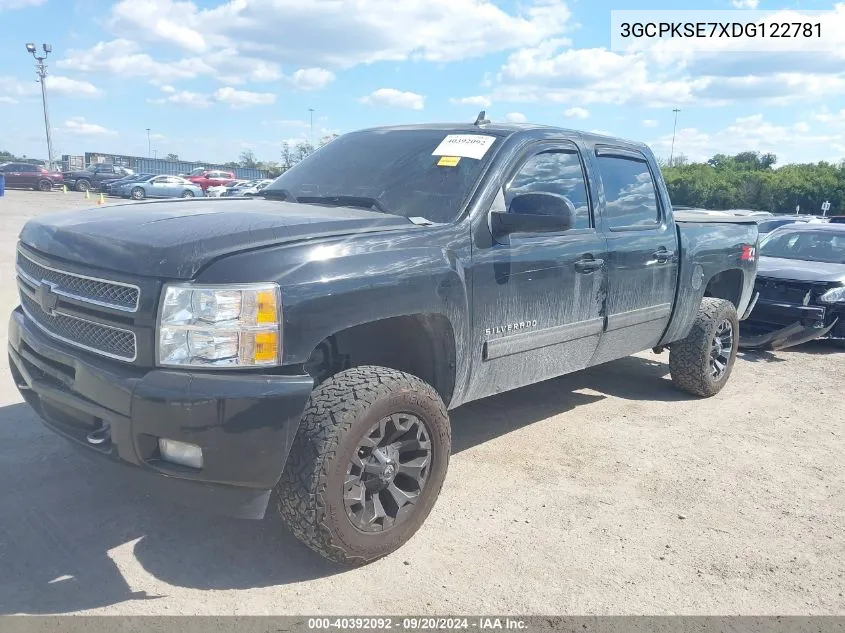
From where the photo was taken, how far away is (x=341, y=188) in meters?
4.10

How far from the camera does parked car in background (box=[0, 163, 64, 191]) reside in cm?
3909

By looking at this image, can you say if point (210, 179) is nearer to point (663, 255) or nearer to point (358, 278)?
point (663, 255)

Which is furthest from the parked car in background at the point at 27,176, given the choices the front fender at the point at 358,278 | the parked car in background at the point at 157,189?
the front fender at the point at 358,278

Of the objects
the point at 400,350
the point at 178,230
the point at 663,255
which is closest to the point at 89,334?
the point at 178,230

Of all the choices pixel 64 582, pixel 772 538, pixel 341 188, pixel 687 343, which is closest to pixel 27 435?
pixel 64 582

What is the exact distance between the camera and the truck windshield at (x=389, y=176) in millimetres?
3723

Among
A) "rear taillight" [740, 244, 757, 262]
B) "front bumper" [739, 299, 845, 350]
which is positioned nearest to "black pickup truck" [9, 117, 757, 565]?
"rear taillight" [740, 244, 757, 262]

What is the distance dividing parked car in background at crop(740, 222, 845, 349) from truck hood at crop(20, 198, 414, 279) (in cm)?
580

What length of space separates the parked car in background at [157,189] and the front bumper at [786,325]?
32.8 meters

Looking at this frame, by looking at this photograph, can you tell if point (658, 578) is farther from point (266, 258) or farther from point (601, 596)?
point (266, 258)

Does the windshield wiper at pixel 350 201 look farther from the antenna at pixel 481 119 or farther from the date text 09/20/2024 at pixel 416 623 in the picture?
the date text 09/20/2024 at pixel 416 623

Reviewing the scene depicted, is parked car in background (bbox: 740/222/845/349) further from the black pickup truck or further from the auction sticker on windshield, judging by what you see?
the auction sticker on windshield

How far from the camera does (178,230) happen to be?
115 inches

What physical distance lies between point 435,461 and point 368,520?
44 cm
